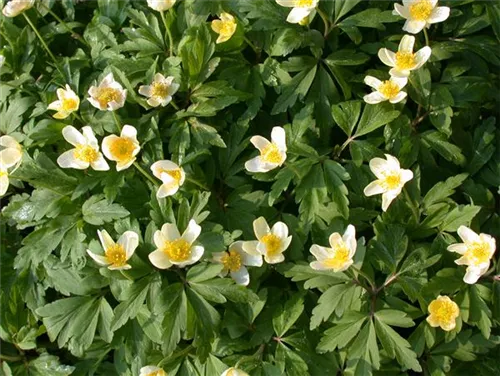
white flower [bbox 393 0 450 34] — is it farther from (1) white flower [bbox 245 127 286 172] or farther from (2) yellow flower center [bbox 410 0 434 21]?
(1) white flower [bbox 245 127 286 172]

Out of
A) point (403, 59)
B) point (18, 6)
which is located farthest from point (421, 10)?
point (18, 6)

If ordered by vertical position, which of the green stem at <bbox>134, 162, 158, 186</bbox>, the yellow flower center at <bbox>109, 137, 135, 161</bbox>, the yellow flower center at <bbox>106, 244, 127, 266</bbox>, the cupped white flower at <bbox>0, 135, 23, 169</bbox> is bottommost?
the yellow flower center at <bbox>106, 244, 127, 266</bbox>

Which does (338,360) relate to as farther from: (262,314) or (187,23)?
(187,23)

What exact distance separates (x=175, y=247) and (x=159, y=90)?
29.7 inches

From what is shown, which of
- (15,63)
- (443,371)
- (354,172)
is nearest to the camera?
(443,371)

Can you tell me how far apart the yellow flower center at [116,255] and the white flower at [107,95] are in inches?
24.3

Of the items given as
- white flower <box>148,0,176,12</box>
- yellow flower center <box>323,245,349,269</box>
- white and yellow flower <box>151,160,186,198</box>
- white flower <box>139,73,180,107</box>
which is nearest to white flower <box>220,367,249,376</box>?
yellow flower center <box>323,245,349,269</box>

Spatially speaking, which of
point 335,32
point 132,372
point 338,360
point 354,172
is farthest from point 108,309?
point 335,32

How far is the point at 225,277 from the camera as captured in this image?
2803mm

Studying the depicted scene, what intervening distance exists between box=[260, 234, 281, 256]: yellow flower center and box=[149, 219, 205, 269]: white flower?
0.88 ft

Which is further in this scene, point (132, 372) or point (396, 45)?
point (396, 45)

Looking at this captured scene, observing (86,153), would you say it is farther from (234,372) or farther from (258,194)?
(234,372)

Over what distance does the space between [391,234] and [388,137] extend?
1.53 feet

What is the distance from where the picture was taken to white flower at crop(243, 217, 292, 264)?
2.79 metres
